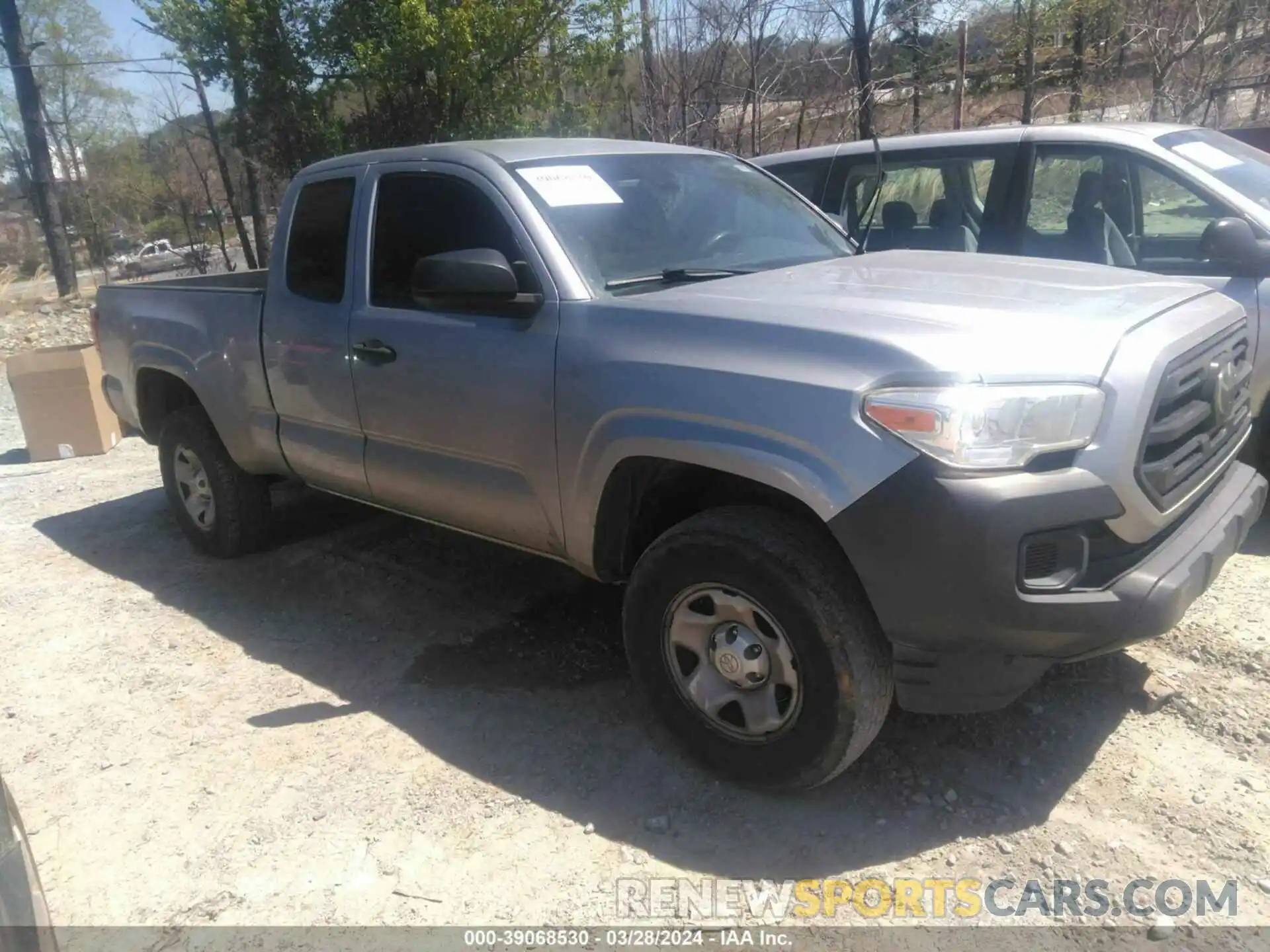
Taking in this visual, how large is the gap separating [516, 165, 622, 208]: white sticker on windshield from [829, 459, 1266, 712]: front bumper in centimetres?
164

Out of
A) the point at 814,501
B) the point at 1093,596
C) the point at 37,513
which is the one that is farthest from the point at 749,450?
the point at 37,513

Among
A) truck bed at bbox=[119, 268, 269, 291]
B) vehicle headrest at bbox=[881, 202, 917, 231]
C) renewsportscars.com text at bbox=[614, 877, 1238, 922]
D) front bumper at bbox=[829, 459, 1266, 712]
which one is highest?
vehicle headrest at bbox=[881, 202, 917, 231]

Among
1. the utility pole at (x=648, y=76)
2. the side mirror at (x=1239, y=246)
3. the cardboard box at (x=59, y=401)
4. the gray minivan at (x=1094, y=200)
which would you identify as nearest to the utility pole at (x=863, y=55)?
the utility pole at (x=648, y=76)

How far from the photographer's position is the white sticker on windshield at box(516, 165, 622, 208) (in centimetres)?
348

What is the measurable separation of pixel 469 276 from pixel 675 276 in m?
0.72

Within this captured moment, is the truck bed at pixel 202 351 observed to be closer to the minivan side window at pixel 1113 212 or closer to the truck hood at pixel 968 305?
the truck hood at pixel 968 305

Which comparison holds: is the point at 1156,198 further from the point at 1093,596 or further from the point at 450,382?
the point at 450,382

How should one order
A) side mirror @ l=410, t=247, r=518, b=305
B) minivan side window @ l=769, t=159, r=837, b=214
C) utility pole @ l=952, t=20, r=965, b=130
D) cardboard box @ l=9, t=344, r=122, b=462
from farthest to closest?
utility pole @ l=952, t=20, r=965, b=130, cardboard box @ l=9, t=344, r=122, b=462, minivan side window @ l=769, t=159, r=837, b=214, side mirror @ l=410, t=247, r=518, b=305

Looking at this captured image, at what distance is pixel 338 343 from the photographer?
159 inches

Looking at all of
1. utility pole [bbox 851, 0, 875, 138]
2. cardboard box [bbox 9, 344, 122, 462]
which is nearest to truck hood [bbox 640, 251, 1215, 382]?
cardboard box [bbox 9, 344, 122, 462]

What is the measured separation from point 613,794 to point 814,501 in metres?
1.18

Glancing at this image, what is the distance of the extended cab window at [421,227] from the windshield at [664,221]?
0.64ft

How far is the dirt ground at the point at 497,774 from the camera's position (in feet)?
8.82

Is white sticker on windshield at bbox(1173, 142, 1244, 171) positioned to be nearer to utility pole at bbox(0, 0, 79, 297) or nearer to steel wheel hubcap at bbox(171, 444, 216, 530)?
steel wheel hubcap at bbox(171, 444, 216, 530)
